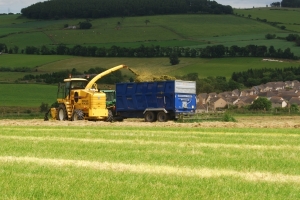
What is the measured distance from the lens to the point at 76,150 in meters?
19.3

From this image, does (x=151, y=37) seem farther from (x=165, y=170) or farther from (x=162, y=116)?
(x=165, y=170)

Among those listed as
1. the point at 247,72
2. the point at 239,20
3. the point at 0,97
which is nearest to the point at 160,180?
Answer: the point at 0,97

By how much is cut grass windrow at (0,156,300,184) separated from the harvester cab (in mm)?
25547

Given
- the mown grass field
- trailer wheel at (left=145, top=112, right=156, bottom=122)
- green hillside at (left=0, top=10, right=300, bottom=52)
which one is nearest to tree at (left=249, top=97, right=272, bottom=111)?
trailer wheel at (left=145, top=112, right=156, bottom=122)

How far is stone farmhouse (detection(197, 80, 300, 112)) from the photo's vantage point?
278 feet

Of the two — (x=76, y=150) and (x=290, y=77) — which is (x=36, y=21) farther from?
(x=76, y=150)

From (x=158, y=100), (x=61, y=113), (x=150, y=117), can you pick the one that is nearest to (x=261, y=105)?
(x=150, y=117)

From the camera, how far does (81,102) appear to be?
4275 cm

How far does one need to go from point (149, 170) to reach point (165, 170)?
345mm

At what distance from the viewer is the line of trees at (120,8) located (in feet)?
537

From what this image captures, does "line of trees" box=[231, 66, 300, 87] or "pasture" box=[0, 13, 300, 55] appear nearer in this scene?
"line of trees" box=[231, 66, 300, 87]

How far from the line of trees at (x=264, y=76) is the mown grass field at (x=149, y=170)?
259 feet

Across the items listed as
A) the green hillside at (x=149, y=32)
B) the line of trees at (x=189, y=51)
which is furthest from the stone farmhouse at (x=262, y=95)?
the green hillside at (x=149, y=32)

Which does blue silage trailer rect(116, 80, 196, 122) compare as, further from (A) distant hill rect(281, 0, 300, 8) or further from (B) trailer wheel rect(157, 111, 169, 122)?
(A) distant hill rect(281, 0, 300, 8)
